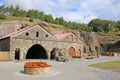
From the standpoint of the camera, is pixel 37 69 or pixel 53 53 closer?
pixel 37 69

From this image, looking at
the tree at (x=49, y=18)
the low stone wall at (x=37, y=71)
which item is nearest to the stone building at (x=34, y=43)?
the low stone wall at (x=37, y=71)

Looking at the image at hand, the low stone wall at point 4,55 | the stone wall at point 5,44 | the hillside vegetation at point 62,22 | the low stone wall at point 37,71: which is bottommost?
Answer: the low stone wall at point 37,71

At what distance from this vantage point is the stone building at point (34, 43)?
45.2 meters

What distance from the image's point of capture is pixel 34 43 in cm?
4859

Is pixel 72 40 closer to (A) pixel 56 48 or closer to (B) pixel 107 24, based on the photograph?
(A) pixel 56 48

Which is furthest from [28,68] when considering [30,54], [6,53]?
[30,54]

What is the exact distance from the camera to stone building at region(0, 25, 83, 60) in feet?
148

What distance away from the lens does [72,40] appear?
5809cm

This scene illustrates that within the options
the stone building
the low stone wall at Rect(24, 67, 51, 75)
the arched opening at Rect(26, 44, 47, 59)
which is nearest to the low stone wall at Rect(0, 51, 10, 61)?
the stone building

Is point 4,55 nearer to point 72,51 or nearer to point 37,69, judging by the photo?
point 72,51

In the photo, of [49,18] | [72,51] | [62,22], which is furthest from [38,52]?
[62,22]

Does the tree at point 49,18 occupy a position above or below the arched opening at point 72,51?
above

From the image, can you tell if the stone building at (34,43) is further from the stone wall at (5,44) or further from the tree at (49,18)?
the tree at (49,18)

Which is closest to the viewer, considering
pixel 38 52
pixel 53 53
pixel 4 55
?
pixel 4 55
